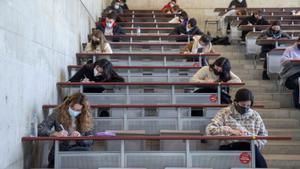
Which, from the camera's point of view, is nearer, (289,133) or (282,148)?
(282,148)

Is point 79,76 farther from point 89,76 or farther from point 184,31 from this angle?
point 184,31

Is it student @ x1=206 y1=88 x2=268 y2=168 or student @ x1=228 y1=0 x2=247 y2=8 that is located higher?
student @ x1=228 y1=0 x2=247 y2=8

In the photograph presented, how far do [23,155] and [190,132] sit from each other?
1715 millimetres

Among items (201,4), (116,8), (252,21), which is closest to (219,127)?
(252,21)

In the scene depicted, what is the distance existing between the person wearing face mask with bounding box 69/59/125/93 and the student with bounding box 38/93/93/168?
5.36 feet

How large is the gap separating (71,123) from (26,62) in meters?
0.73

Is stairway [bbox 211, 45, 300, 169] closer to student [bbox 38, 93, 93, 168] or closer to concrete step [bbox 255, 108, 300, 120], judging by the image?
concrete step [bbox 255, 108, 300, 120]

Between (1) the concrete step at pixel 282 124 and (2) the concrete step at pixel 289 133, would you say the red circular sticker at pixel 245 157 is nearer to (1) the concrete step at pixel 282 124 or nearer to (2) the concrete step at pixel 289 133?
(2) the concrete step at pixel 289 133

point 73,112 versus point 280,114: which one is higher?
point 73,112

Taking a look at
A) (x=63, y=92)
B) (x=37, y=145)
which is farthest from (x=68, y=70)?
(x=37, y=145)

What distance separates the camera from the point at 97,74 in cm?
660

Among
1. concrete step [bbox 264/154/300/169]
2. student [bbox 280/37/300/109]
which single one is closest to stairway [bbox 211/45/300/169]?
concrete step [bbox 264/154/300/169]

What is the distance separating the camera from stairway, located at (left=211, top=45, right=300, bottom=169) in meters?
5.71

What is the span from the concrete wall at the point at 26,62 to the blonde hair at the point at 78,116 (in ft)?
1.10
